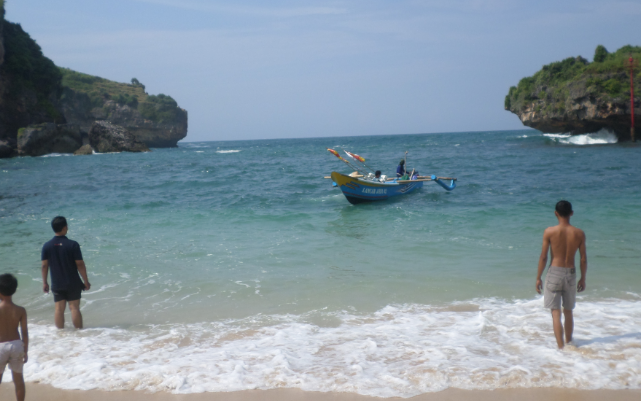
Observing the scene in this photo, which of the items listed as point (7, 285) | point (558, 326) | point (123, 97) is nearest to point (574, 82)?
point (558, 326)

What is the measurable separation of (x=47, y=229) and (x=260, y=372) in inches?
411

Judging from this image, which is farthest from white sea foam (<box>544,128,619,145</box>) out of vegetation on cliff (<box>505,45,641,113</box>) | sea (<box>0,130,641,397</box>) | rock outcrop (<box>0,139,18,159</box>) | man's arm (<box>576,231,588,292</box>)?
rock outcrop (<box>0,139,18,159</box>)

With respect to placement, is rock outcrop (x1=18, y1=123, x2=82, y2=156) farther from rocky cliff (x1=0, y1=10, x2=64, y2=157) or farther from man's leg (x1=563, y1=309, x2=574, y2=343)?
man's leg (x1=563, y1=309, x2=574, y2=343)

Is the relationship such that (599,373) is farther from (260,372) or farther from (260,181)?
(260,181)

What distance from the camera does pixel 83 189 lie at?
Result: 2153cm

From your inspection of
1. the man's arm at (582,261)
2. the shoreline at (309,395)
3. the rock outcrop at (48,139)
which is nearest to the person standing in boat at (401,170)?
the man's arm at (582,261)

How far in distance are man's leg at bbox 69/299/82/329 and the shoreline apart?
1419mm

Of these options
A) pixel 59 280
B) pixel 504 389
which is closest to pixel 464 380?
pixel 504 389

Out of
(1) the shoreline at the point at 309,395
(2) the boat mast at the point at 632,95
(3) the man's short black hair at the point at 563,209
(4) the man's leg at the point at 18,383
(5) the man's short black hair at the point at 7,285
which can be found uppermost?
(2) the boat mast at the point at 632,95

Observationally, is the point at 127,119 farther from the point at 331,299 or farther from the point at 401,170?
the point at 331,299

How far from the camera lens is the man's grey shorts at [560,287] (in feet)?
15.3

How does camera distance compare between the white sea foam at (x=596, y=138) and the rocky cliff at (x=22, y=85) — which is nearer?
the white sea foam at (x=596, y=138)

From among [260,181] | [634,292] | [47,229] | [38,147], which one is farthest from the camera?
[38,147]

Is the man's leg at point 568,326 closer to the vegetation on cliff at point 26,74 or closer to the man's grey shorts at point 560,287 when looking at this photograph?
the man's grey shorts at point 560,287
